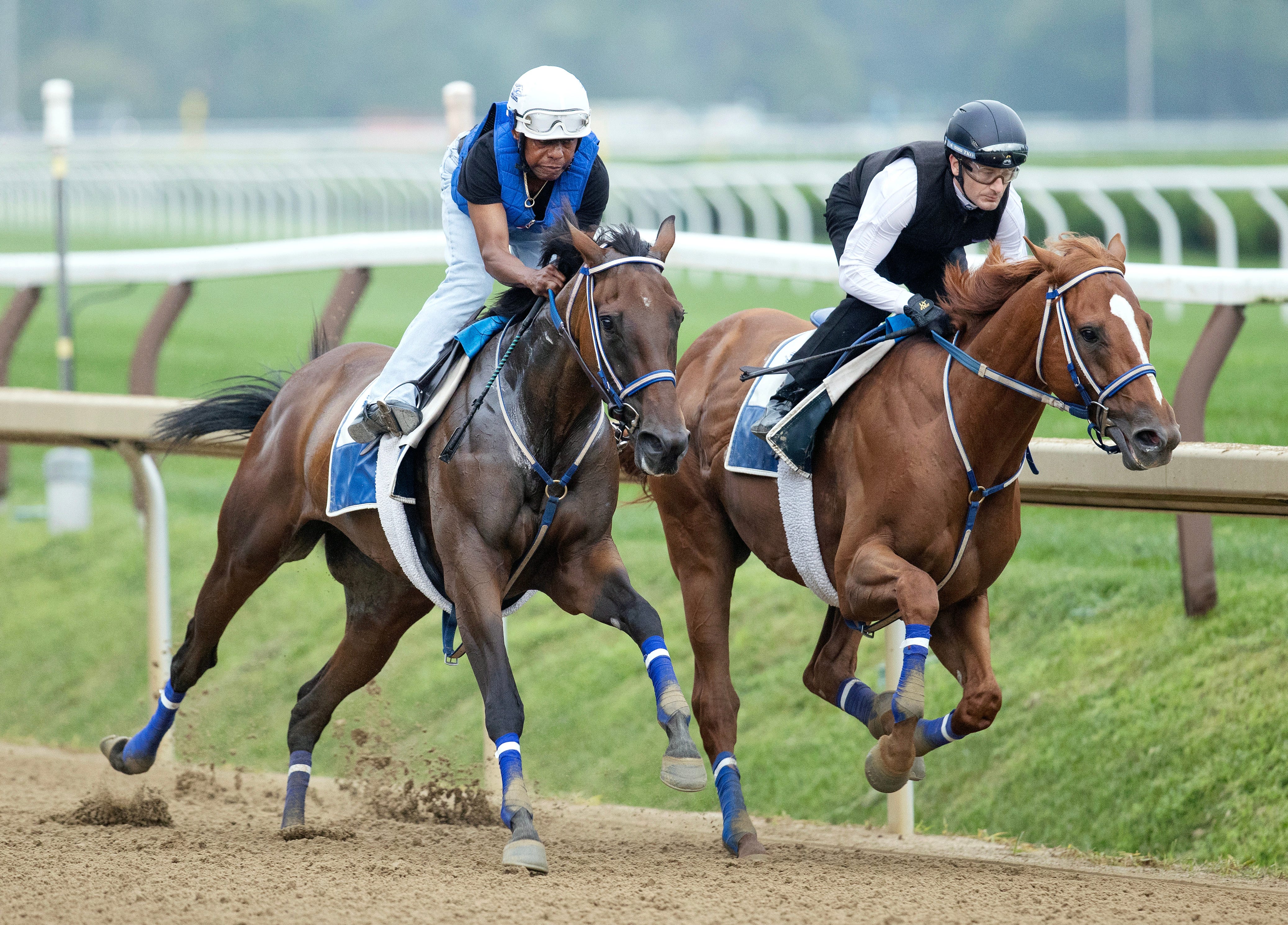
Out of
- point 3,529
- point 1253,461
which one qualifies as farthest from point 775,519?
point 3,529

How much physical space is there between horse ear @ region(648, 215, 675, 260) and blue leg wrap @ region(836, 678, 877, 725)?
1.48 m

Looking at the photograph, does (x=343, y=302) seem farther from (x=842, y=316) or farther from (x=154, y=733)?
(x=842, y=316)

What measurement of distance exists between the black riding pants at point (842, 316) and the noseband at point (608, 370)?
2.36ft

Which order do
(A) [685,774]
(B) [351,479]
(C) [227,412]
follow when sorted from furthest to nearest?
(C) [227,412], (B) [351,479], (A) [685,774]

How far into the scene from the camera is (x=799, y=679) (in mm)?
6832

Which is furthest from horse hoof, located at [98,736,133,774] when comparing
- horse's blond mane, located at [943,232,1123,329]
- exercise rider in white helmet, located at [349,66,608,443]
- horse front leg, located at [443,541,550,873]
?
horse's blond mane, located at [943,232,1123,329]

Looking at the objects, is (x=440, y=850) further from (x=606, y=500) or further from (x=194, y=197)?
(x=194, y=197)

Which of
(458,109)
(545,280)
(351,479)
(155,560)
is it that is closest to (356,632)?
(351,479)

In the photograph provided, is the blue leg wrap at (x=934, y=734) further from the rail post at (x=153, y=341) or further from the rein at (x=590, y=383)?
the rail post at (x=153, y=341)

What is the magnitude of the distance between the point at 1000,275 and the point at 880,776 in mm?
1438

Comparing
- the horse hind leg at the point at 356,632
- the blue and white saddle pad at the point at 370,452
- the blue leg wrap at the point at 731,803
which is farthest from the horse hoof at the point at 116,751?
the blue leg wrap at the point at 731,803

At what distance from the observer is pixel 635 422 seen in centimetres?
425

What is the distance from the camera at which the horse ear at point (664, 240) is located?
14.6ft

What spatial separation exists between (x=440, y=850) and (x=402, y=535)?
0.95 meters
